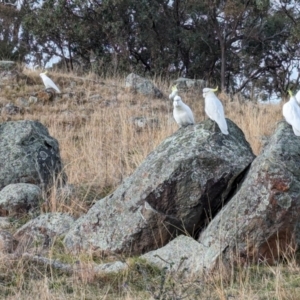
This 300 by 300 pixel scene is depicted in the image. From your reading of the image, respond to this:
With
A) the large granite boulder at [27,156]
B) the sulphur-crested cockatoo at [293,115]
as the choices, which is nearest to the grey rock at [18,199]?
the large granite boulder at [27,156]

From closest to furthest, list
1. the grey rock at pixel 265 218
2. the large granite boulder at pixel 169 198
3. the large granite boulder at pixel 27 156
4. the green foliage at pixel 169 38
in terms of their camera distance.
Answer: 1. the grey rock at pixel 265 218
2. the large granite boulder at pixel 169 198
3. the large granite boulder at pixel 27 156
4. the green foliage at pixel 169 38

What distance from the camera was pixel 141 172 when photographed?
4832mm

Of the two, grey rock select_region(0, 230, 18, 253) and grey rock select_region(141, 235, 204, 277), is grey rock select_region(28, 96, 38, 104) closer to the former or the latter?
grey rock select_region(0, 230, 18, 253)

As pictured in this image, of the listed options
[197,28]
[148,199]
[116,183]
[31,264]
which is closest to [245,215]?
[148,199]

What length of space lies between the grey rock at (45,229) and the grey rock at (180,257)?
1.01m

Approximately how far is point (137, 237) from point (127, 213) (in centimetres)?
23

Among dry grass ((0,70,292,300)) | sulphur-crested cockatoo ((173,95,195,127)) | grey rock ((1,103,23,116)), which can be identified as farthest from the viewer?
grey rock ((1,103,23,116))

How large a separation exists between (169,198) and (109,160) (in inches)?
119

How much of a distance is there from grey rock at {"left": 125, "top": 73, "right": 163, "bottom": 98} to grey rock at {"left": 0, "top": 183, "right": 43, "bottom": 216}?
292 inches

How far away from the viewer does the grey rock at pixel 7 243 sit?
4.35 metres

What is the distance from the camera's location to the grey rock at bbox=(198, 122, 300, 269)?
417cm

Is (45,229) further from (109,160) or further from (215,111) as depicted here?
(109,160)

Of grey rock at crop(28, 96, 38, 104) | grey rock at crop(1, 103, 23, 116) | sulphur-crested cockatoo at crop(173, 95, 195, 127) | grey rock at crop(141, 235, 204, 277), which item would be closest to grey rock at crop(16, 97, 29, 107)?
grey rock at crop(28, 96, 38, 104)

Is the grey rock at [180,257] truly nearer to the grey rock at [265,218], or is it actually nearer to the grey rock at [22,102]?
the grey rock at [265,218]
